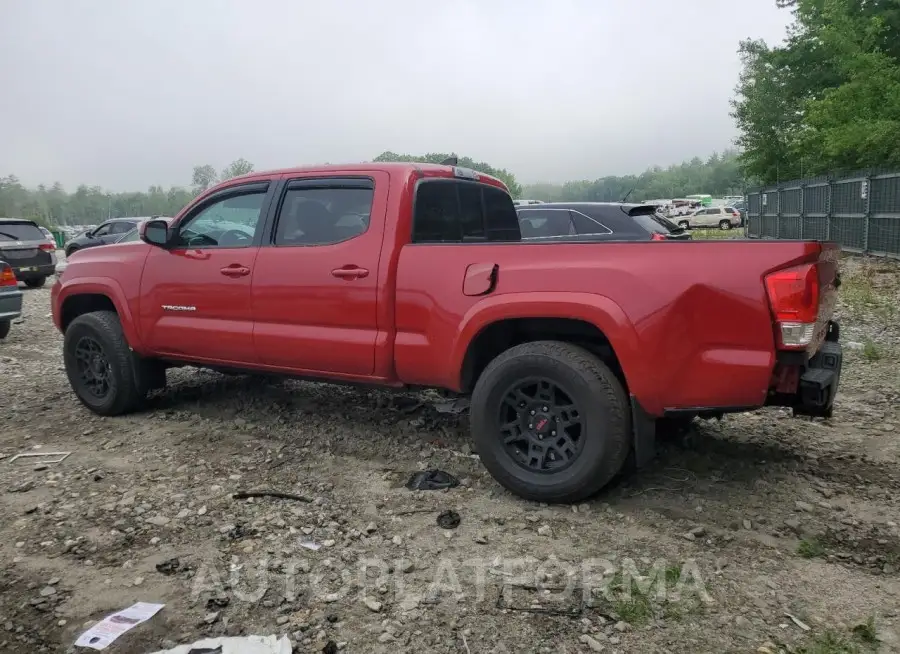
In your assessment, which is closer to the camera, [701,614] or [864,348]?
[701,614]

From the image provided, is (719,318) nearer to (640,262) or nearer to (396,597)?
(640,262)

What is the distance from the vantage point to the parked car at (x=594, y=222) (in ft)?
32.1

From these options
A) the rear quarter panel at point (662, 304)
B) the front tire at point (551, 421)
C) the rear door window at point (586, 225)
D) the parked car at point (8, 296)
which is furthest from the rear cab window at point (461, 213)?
the parked car at point (8, 296)

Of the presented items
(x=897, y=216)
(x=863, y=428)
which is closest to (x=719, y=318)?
(x=863, y=428)

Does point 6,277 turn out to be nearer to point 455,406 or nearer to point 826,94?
point 455,406

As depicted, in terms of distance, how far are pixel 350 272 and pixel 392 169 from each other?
2.28 feet

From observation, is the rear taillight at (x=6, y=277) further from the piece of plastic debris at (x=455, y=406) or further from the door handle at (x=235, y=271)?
the piece of plastic debris at (x=455, y=406)

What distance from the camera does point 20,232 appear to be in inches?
596

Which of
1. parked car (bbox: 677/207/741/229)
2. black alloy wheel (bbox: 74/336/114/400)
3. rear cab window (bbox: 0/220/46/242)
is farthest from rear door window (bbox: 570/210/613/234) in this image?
parked car (bbox: 677/207/741/229)

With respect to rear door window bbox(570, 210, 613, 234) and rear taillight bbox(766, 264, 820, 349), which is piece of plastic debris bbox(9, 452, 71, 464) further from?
rear door window bbox(570, 210, 613, 234)

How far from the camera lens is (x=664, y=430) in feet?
14.9

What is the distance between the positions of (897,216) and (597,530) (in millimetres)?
15082

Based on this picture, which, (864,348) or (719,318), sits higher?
(719,318)

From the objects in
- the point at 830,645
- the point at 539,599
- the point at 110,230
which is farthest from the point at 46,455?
the point at 110,230
